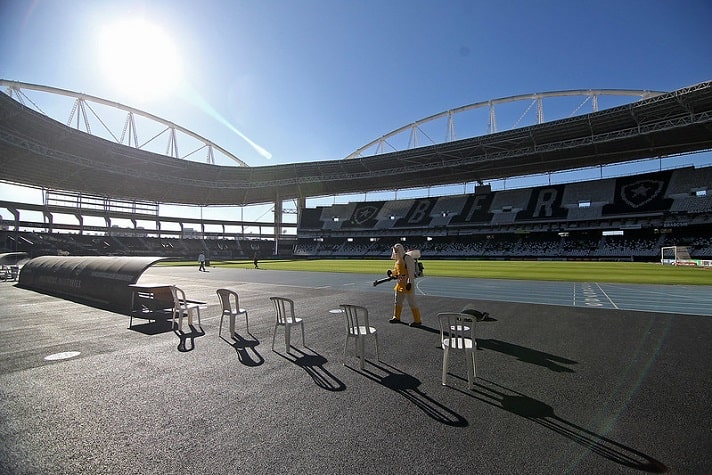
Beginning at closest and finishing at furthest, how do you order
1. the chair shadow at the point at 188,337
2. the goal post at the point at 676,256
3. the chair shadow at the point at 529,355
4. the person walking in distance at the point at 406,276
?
the chair shadow at the point at 529,355 → the chair shadow at the point at 188,337 → the person walking in distance at the point at 406,276 → the goal post at the point at 676,256

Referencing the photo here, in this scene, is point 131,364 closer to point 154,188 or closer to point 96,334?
point 96,334

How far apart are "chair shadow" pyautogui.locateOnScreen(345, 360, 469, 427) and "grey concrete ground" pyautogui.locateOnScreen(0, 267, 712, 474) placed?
25mm

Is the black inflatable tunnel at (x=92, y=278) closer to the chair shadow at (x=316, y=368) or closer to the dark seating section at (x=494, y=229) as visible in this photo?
the chair shadow at (x=316, y=368)

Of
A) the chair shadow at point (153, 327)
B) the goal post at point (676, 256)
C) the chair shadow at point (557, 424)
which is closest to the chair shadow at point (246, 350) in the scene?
the chair shadow at point (153, 327)

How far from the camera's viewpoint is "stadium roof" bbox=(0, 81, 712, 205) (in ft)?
129

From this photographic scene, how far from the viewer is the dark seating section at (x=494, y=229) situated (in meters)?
47.5

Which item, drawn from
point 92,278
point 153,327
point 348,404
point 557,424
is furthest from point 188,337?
point 92,278

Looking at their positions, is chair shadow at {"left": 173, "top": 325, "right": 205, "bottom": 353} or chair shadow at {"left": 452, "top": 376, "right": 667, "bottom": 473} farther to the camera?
chair shadow at {"left": 173, "top": 325, "right": 205, "bottom": 353}

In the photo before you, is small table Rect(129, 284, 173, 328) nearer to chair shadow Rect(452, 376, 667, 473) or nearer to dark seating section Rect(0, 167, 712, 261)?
chair shadow Rect(452, 376, 667, 473)

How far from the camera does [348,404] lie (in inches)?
160

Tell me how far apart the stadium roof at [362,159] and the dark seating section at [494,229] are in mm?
5042

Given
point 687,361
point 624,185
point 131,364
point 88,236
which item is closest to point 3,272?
point 131,364

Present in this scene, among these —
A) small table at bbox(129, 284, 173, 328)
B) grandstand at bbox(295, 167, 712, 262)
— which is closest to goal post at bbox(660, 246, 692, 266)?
grandstand at bbox(295, 167, 712, 262)

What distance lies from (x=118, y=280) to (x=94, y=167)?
50984 millimetres
